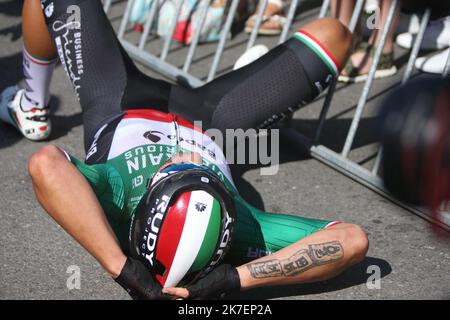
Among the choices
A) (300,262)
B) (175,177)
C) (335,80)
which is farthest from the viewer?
(335,80)

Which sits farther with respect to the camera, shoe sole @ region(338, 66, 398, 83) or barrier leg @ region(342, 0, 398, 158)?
shoe sole @ region(338, 66, 398, 83)

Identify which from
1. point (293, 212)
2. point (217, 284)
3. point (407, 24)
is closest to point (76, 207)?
point (217, 284)

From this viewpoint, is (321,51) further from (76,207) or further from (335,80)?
(76,207)

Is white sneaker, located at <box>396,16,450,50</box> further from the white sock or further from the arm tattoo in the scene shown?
the arm tattoo

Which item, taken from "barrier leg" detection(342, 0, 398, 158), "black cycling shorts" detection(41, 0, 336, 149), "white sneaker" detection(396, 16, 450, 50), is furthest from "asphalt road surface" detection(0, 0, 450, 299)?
Answer: "white sneaker" detection(396, 16, 450, 50)

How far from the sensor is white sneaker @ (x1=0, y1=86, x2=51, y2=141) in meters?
4.51

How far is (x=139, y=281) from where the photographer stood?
120 inches

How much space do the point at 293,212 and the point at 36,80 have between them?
1.55 meters

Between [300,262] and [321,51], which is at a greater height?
[321,51]

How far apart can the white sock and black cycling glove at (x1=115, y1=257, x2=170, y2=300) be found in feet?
5.45

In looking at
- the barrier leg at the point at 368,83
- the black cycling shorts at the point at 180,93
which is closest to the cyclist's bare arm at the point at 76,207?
the black cycling shorts at the point at 180,93

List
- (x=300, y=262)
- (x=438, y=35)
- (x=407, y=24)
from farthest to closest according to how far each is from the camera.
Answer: (x=407, y=24)
(x=438, y=35)
(x=300, y=262)

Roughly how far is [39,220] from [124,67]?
85cm

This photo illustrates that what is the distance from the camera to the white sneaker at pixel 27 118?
4.51 metres
